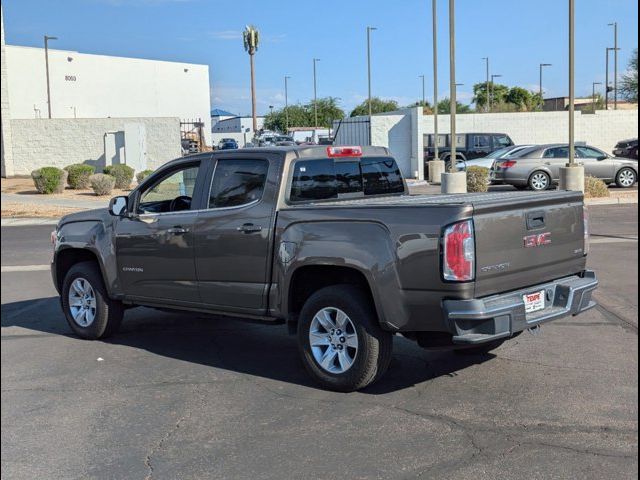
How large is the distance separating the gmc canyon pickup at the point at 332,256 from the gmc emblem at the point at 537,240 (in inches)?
0.5

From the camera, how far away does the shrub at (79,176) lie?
97.6ft

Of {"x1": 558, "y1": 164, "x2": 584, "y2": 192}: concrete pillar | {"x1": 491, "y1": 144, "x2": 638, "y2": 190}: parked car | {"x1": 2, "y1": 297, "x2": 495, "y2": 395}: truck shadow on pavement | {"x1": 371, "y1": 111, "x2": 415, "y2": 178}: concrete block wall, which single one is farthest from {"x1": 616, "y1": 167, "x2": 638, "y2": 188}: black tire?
{"x1": 2, "y1": 297, "x2": 495, "y2": 395}: truck shadow on pavement

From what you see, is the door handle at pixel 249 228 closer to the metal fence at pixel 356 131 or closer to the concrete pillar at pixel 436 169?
the concrete pillar at pixel 436 169

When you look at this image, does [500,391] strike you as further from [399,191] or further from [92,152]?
[92,152]

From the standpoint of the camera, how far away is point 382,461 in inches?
181

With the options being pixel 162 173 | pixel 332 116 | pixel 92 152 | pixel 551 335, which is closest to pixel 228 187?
pixel 162 173

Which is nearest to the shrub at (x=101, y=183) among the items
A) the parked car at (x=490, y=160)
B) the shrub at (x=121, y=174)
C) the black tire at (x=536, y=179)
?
the shrub at (x=121, y=174)

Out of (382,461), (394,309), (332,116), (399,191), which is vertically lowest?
(382,461)

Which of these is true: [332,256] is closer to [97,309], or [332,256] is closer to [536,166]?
[97,309]

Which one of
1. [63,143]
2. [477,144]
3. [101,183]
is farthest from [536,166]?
[63,143]

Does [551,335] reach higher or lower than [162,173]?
lower

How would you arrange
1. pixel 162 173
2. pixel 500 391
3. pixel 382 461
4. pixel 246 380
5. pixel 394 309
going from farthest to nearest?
1. pixel 162 173
2. pixel 246 380
3. pixel 500 391
4. pixel 394 309
5. pixel 382 461

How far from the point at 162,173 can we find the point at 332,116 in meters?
73.5

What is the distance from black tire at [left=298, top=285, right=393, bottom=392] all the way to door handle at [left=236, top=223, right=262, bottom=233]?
0.78 metres
